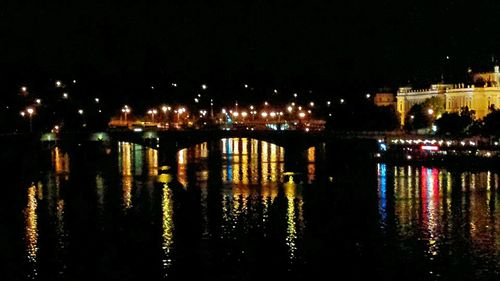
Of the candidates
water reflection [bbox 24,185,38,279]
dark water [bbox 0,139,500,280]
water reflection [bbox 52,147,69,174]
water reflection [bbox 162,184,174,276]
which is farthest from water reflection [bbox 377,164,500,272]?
water reflection [bbox 52,147,69,174]

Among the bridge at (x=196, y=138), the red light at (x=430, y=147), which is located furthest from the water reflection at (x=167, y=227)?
the red light at (x=430, y=147)

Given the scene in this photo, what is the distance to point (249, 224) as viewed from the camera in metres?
31.0

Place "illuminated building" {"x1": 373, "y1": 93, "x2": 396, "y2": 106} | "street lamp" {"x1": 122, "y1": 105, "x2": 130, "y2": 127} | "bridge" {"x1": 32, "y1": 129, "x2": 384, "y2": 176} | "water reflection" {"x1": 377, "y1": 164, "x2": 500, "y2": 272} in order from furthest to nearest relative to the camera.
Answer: "illuminated building" {"x1": 373, "y1": 93, "x2": 396, "y2": 106} < "street lamp" {"x1": 122, "y1": 105, "x2": 130, "y2": 127} < "bridge" {"x1": 32, "y1": 129, "x2": 384, "y2": 176} < "water reflection" {"x1": 377, "y1": 164, "x2": 500, "y2": 272}

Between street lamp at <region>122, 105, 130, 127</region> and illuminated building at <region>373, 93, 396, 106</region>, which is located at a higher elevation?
illuminated building at <region>373, 93, 396, 106</region>

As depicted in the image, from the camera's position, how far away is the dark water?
24984 millimetres

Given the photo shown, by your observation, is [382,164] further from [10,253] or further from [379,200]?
[10,253]

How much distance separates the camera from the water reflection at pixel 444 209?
27.5m

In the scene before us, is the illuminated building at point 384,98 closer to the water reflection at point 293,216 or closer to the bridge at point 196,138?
the bridge at point 196,138

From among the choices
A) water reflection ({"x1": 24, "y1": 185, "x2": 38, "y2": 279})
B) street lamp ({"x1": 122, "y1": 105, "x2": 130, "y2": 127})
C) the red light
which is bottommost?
water reflection ({"x1": 24, "y1": 185, "x2": 38, "y2": 279})

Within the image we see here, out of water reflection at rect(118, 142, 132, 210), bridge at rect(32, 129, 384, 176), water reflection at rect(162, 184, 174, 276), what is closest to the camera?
water reflection at rect(162, 184, 174, 276)

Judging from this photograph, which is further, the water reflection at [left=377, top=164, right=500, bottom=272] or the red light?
the red light

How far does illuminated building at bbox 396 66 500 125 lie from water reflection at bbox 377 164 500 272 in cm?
3521

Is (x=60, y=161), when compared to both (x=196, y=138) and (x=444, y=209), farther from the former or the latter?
(x=444, y=209)

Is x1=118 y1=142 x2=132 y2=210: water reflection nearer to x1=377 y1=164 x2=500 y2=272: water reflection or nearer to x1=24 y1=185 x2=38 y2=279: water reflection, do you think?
x1=24 y1=185 x2=38 y2=279: water reflection
